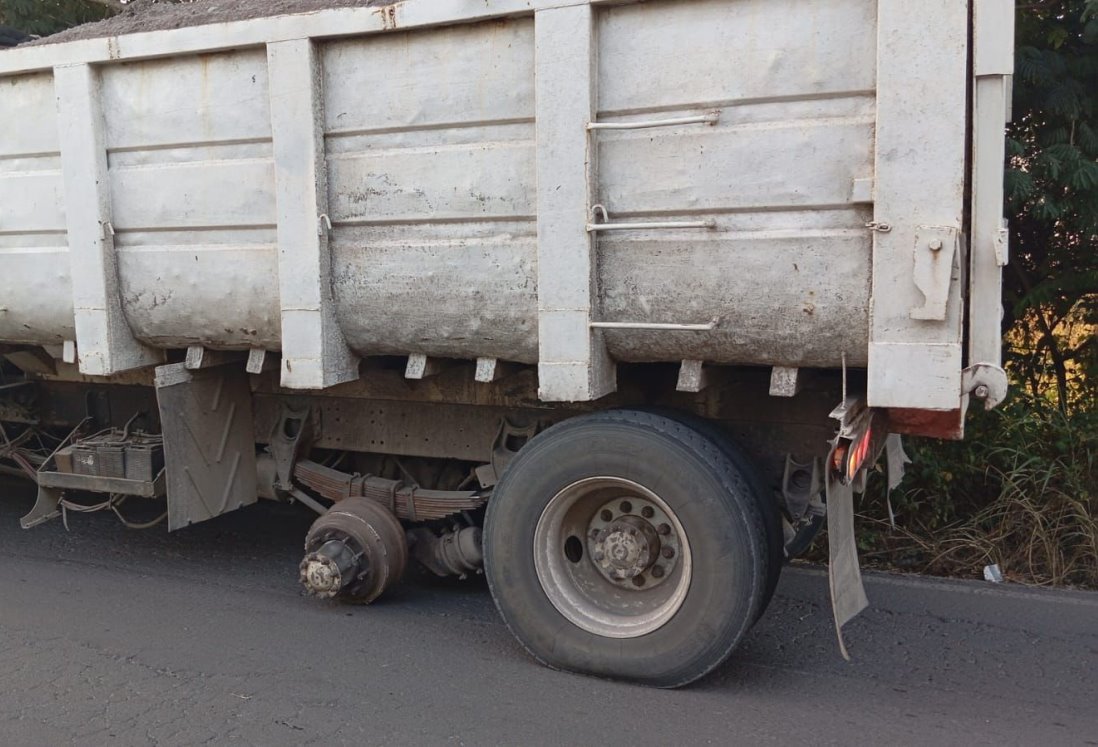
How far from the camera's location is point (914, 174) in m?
3.34

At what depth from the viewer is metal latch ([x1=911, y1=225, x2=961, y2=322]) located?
3.32 m

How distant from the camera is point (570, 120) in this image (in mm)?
3750

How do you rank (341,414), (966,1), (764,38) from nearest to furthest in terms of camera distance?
(966,1) < (764,38) < (341,414)

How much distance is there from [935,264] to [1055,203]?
3005 mm

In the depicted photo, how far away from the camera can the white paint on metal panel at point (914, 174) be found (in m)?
3.28

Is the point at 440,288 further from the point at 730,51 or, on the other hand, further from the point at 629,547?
the point at 730,51

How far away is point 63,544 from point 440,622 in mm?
2611

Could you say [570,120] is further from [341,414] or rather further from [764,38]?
[341,414]

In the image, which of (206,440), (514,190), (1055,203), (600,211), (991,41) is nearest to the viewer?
(991,41)

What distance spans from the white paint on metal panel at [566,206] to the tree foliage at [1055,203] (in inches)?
115

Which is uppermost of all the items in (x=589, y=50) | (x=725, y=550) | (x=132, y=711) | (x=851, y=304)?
(x=589, y=50)

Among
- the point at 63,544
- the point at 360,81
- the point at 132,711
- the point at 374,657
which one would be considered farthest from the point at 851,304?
the point at 63,544

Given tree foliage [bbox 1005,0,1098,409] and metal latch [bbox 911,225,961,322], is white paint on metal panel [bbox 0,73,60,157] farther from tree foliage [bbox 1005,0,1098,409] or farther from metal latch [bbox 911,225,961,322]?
tree foliage [bbox 1005,0,1098,409]

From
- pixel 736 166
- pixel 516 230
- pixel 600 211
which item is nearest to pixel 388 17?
pixel 516 230
